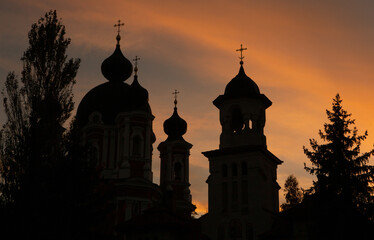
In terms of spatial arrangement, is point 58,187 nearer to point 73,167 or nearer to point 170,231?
point 73,167

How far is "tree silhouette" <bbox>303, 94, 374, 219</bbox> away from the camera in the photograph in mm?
29250

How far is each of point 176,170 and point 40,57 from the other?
34.7m

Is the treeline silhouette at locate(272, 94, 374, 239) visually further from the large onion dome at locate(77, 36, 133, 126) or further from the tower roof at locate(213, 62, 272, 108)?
the large onion dome at locate(77, 36, 133, 126)

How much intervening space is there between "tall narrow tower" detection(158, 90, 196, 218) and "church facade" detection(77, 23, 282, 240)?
7052 mm

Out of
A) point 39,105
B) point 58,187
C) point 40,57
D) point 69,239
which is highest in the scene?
point 40,57

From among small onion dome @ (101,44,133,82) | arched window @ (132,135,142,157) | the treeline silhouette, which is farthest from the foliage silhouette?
small onion dome @ (101,44,133,82)

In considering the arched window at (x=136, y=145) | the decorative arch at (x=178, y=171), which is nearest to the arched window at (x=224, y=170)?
the arched window at (x=136, y=145)

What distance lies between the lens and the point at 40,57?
28.1 m

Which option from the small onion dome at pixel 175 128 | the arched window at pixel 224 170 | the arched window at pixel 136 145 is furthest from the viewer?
the small onion dome at pixel 175 128

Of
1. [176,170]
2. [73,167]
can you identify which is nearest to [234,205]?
[73,167]

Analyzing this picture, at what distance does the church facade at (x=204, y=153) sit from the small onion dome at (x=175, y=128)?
7.76m

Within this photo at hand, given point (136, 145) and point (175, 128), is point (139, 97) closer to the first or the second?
point (136, 145)

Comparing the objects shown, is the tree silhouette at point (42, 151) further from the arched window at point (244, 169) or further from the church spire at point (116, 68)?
the church spire at point (116, 68)

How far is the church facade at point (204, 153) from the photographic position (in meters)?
38.7
